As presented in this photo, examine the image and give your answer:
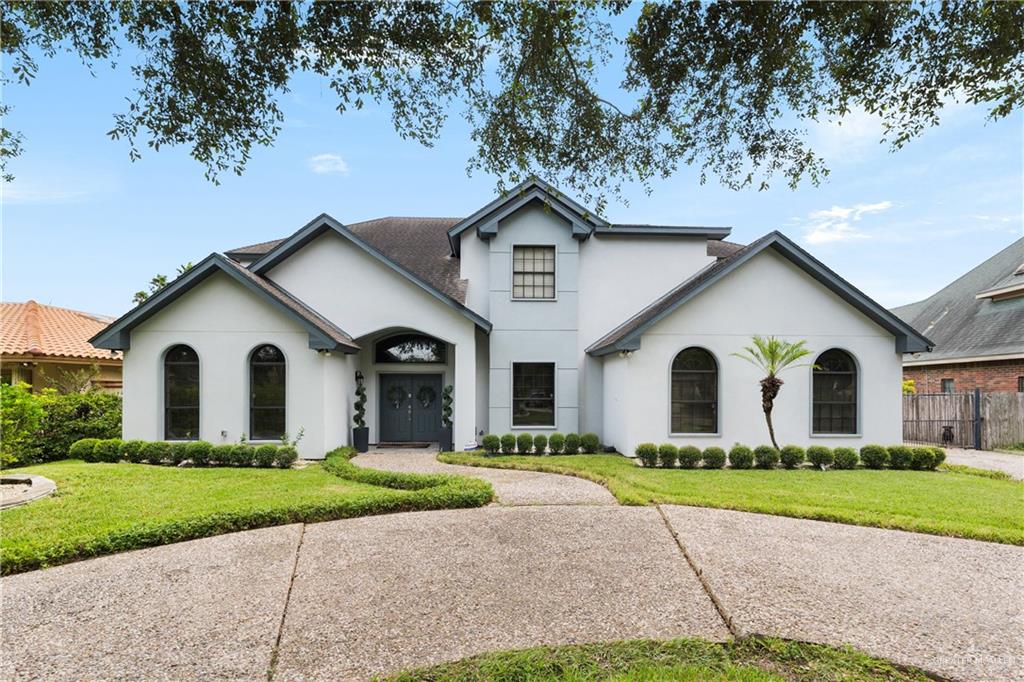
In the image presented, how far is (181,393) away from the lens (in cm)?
1239

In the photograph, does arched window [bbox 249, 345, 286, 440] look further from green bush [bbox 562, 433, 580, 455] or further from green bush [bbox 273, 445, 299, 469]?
green bush [bbox 562, 433, 580, 455]

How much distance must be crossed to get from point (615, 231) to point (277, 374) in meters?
10.1

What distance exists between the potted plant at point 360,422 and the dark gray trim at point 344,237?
358cm

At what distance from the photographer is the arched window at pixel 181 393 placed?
12367 millimetres

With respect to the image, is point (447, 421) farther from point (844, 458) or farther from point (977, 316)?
point (977, 316)

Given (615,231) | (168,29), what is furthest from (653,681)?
(615,231)

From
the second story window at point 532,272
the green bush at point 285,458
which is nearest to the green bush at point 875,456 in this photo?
the second story window at point 532,272

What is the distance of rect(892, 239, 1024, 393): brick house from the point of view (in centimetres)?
1733

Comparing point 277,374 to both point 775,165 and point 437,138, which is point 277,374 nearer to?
point 437,138

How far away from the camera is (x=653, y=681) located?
11.0 feet

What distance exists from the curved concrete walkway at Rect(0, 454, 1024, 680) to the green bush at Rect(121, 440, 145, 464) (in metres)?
7.16

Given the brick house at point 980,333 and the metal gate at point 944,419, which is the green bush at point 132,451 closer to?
the metal gate at point 944,419

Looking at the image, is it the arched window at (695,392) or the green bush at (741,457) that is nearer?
the green bush at (741,457)

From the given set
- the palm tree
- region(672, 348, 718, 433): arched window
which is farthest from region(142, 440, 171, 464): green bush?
the palm tree
